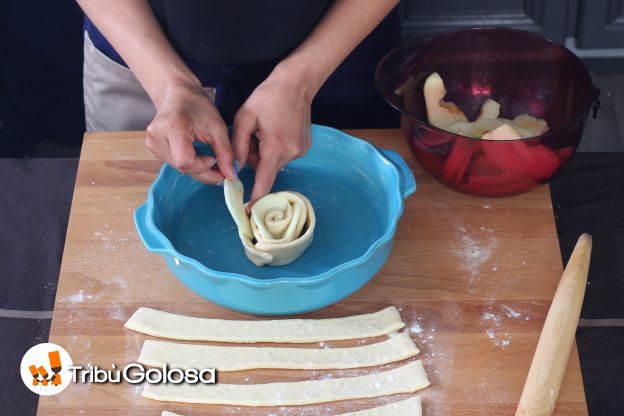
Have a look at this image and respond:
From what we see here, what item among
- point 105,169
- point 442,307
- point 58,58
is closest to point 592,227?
point 442,307

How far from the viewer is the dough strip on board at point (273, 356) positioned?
3.34 ft

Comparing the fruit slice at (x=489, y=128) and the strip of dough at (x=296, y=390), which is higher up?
the fruit slice at (x=489, y=128)

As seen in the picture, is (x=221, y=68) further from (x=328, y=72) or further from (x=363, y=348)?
(x=363, y=348)

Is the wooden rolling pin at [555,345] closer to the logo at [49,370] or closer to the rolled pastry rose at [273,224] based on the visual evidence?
the rolled pastry rose at [273,224]

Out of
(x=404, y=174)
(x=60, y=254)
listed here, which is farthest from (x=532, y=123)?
(x=60, y=254)

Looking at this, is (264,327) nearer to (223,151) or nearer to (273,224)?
(273,224)

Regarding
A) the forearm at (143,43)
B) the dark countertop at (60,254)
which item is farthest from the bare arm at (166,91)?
the dark countertop at (60,254)

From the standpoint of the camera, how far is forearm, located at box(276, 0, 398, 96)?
1161 millimetres

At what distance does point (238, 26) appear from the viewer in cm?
115

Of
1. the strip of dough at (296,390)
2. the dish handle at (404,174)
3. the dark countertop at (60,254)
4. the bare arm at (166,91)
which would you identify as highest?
the bare arm at (166,91)

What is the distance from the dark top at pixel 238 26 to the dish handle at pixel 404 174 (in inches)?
9.5

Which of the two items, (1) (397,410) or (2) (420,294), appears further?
(2) (420,294)

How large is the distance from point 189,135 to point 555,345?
0.56m

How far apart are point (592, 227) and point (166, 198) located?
0.88m
